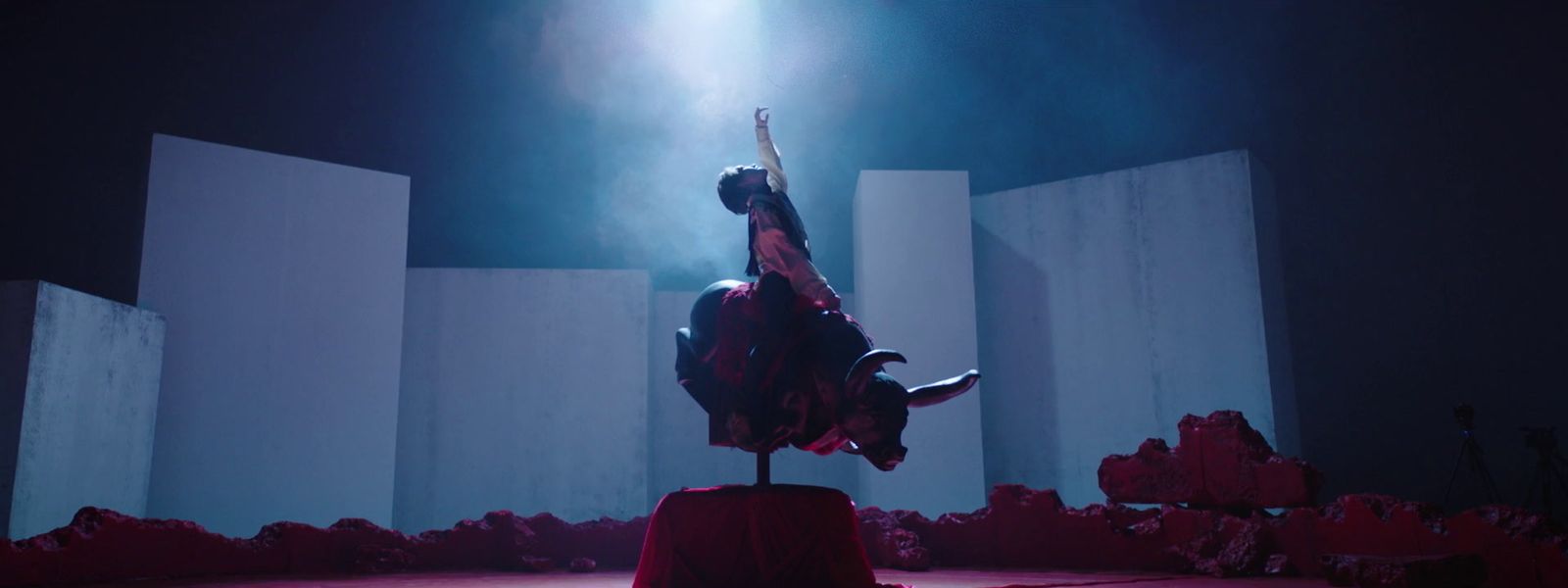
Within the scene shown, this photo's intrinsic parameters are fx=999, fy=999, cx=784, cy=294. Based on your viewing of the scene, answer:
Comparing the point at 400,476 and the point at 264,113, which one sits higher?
the point at 264,113

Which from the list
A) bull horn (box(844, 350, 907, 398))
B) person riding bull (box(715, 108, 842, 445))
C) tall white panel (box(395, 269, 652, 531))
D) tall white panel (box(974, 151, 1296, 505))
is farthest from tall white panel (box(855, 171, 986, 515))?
bull horn (box(844, 350, 907, 398))

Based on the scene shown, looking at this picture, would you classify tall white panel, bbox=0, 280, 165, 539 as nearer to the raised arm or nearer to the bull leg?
the bull leg

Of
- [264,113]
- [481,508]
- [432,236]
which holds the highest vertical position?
[264,113]

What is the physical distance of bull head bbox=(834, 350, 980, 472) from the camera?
327 centimetres

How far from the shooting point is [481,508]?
895 centimetres

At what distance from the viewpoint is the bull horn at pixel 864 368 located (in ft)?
10.6

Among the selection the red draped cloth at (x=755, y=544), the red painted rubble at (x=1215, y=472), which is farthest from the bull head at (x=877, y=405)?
the red painted rubble at (x=1215, y=472)

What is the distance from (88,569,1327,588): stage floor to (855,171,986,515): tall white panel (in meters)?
2.87

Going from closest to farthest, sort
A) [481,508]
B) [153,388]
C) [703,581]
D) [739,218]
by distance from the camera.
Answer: [703,581] < [153,388] < [481,508] < [739,218]

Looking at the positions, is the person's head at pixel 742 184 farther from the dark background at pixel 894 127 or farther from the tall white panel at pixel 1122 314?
the dark background at pixel 894 127

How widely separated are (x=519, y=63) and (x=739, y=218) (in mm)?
3059

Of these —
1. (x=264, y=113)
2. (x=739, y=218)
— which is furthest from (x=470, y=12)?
(x=739, y=218)

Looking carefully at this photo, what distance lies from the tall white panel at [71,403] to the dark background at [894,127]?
0.98 metres

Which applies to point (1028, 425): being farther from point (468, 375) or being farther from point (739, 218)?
point (468, 375)
